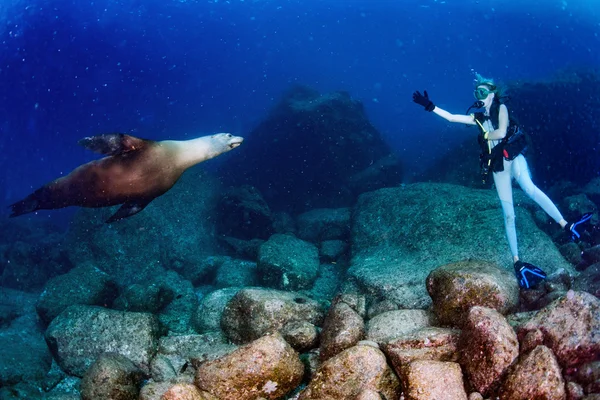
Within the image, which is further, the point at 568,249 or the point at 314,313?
the point at 568,249

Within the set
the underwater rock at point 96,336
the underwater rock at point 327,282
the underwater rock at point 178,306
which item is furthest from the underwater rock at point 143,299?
the underwater rock at point 327,282

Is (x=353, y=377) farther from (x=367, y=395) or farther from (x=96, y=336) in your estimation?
(x=96, y=336)

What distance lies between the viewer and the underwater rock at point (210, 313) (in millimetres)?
5324

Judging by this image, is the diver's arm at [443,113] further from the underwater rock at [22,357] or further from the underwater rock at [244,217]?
the underwater rock at [244,217]

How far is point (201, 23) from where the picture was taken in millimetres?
57750

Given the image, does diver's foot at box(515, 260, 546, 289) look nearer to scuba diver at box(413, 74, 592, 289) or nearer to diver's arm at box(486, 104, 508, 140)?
scuba diver at box(413, 74, 592, 289)

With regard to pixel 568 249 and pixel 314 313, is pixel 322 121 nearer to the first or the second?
pixel 568 249

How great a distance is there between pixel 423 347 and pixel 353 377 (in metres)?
0.73

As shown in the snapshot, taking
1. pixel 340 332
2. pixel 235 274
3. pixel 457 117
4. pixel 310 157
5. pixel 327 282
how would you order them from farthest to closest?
pixel 310 157
pixel 235 274
pixel 327 282
pixel 457 117
pixel 340 332

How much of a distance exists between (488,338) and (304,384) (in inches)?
69.9

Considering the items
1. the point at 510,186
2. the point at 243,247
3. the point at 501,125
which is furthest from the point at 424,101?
the point at 243,247

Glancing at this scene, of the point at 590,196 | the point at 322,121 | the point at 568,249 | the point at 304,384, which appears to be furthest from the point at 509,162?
the point at 322,121

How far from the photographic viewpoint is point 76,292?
664 cm

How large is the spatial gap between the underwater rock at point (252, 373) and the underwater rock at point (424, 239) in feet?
8.69
